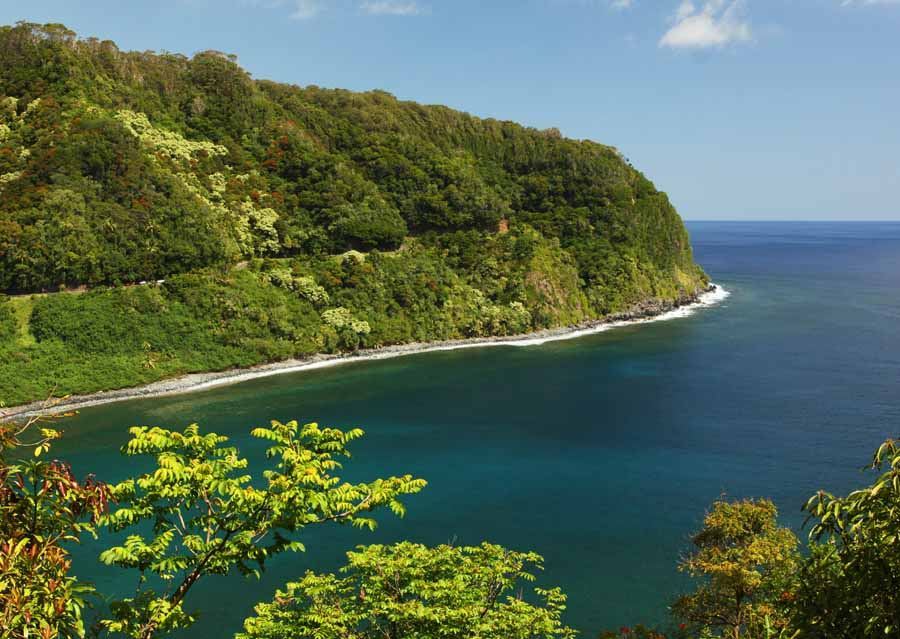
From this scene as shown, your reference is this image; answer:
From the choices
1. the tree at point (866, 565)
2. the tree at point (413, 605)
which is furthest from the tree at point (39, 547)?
the tree at point (866, 565)

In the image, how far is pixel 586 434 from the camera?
45188 mm

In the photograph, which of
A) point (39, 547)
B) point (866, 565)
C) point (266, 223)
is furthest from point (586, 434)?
point (266, 223)

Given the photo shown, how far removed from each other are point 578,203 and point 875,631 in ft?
314

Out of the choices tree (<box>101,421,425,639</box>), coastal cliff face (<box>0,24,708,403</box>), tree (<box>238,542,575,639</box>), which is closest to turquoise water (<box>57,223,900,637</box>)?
coastal cliff face (<box>0,24,708,403</box>)

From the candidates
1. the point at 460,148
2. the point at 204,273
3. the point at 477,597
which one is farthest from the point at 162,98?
the point at 477,597

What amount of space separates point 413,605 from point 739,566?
33.6 ft

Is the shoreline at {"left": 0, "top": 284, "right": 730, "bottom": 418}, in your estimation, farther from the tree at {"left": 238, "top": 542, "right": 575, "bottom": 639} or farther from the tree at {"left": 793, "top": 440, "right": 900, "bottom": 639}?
the tree at {"left": 793, "top": 440, "right": 900, "bottom": 639}

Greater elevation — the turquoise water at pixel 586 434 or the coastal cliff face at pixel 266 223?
the coastal cliff face at pixel 266 223

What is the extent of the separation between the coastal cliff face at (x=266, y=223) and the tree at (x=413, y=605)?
1834 inches

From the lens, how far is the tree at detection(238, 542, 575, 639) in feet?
39.3

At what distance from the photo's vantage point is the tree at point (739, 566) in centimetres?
1645

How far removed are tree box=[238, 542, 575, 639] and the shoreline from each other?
24.2m

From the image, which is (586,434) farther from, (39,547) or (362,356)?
(39,547)

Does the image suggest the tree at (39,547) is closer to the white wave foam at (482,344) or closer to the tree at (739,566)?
the tree at (739,566)
